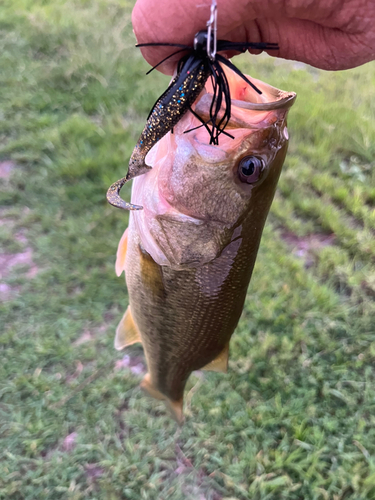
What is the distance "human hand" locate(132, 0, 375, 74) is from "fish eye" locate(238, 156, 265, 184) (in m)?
0.34

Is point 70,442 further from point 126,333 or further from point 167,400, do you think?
point 126,333

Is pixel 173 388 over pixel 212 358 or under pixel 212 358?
under

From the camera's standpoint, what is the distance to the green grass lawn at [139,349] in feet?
7.62

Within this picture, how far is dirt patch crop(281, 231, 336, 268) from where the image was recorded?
3.39 metres

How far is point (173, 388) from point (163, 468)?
77 cm

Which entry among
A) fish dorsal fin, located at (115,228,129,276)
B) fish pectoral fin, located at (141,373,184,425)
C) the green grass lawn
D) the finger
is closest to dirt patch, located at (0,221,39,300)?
the green grass lawn

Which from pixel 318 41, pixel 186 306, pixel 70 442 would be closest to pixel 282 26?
pixel 318 41

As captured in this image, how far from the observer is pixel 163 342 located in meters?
1.69

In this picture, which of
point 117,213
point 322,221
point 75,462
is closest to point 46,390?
point 75,462

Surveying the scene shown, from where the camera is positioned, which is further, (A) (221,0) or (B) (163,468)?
(B) (163,468)

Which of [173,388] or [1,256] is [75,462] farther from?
[1,256]

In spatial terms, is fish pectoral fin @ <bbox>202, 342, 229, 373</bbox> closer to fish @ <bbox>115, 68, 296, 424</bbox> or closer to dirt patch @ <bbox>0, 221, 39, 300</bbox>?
fish @ <bbox>115, 68, 296, 424</bbox>

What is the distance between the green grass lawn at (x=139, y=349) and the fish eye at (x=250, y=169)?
→ 6.26 feet

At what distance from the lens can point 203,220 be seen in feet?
4.06
